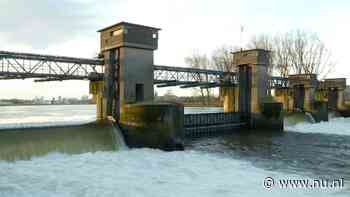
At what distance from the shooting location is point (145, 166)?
13.2 metres

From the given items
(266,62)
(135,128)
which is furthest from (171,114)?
(266,62)

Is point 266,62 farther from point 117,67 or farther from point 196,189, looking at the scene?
point 196,189

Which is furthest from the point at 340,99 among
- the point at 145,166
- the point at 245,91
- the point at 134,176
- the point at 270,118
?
the point at 134,176

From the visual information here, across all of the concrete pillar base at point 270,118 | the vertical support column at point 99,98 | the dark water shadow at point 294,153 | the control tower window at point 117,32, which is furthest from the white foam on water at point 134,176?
the concrete pillar base at point 270,118

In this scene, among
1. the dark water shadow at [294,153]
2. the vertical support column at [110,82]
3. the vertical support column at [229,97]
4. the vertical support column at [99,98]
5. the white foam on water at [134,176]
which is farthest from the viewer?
the vertical support column at [229,97]

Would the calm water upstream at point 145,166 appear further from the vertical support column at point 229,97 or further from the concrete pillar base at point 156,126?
the vertical support column at point 229,97

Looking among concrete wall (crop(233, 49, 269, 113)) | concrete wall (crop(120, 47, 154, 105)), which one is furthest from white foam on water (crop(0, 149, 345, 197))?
concrete wall (crop(233, 49, 269, 113))

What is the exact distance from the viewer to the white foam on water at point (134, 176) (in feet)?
31.0

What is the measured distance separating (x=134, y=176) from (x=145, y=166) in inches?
67.8

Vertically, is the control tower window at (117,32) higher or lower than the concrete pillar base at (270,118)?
higher

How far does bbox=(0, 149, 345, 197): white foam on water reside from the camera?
372 inches

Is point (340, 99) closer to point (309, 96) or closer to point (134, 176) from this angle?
point (309, 96)

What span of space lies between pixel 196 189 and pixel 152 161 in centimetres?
474

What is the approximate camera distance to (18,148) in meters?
14.4
